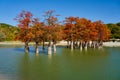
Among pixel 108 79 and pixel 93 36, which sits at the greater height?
pixel 93 36

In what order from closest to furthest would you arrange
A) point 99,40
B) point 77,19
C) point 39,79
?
1. point 39,79
2. point 77,19
3. point 99,40

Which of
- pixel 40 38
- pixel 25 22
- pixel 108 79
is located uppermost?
pixel 25 22

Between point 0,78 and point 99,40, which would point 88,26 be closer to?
point 99,40

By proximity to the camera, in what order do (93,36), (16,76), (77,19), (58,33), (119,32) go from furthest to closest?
(119,32) < (93,36) < (77,19) < (58,33) < (16,76)

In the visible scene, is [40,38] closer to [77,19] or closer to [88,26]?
[77,19]

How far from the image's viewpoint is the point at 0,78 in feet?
48.9

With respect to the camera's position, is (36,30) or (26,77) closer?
(26,77)

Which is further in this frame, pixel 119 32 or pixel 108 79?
pixel 119 32

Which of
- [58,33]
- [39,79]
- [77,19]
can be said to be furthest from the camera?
[77,19]

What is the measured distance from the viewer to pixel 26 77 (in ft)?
50.3

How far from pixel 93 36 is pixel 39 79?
4060 cm

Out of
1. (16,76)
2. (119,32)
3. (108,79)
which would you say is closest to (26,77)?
(16,76)

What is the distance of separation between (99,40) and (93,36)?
7.98 meters

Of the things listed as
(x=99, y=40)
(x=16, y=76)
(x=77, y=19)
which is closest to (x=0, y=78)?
(x=16, y=76)
